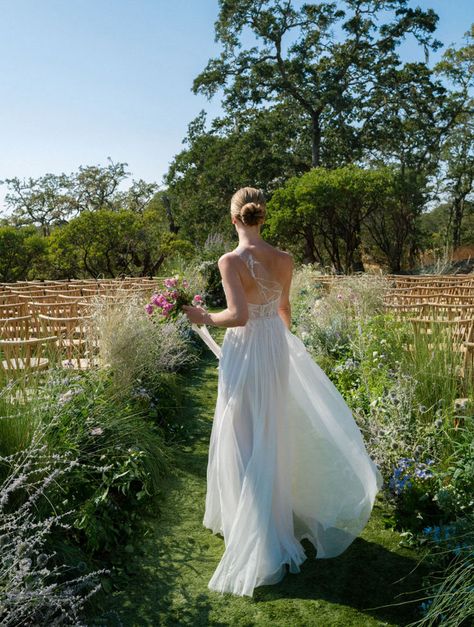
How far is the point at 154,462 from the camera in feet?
12.8

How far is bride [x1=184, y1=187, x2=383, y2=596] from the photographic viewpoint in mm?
2875

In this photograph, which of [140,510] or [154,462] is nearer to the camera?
A: [140,510]

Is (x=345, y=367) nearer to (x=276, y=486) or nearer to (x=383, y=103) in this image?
(x=276, y=486)

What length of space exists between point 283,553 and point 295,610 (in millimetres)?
351

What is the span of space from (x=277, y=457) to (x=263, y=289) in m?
0.83

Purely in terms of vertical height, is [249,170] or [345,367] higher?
[249,170]

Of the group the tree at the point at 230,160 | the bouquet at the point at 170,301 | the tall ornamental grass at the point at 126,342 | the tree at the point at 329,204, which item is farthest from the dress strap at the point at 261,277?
the tree at the point at 230,160

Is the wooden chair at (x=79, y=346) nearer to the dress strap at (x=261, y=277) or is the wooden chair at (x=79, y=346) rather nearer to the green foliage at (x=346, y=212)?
the dress strap at (x=261, y=277)

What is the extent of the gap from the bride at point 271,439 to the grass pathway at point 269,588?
11cm

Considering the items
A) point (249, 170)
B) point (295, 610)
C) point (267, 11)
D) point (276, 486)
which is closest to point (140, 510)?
point (276, 486)

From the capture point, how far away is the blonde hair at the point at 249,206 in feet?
9.91

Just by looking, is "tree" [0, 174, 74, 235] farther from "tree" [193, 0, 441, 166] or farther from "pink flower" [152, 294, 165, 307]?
"pink flower" [152, 294, 165, 307]

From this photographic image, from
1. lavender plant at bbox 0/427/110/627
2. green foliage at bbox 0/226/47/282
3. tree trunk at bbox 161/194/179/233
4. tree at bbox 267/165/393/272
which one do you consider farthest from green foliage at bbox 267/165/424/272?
lavender plant at bbox 0/427/110/627

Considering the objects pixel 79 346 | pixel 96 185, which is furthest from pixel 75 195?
pixel 79 346
